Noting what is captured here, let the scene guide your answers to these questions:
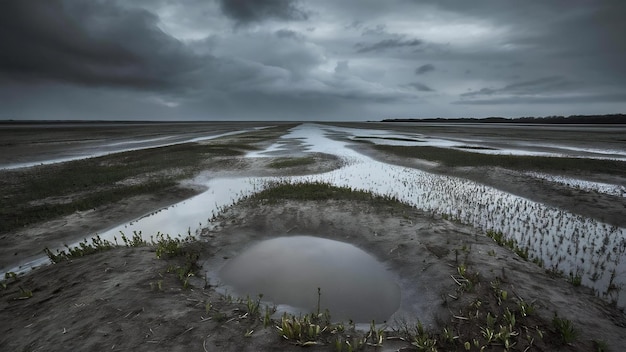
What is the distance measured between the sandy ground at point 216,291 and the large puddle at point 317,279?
1.54 feet

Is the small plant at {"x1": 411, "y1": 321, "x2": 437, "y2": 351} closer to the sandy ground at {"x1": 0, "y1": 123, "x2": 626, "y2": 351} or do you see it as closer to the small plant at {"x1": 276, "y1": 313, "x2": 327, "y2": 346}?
the sandy ground at {"x1": 0, "y1": 123, "x2": 626, "y2": 351}

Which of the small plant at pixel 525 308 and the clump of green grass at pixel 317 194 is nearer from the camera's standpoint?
the small plant at pixel 525 308

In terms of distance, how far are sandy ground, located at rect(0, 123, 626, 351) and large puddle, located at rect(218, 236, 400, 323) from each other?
47 centimetres

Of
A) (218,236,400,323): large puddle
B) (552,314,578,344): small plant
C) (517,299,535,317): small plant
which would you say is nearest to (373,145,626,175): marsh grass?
(218,236,400,323): large puddle

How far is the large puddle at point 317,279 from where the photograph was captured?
6.93 m

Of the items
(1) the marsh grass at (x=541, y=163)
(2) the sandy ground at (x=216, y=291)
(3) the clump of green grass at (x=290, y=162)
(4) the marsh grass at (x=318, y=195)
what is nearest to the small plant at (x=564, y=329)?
(2) the sandy ground at (x=216, y=291)

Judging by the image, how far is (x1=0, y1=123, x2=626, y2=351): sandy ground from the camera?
17.5 ft

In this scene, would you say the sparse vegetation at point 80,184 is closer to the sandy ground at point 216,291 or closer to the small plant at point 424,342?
the sandy ground at point 216,291

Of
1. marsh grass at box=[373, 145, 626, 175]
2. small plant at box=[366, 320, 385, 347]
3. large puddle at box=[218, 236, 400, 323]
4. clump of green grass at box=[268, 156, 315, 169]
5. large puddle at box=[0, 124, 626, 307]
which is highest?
marsh grass at box=[373, 145, 626, 175]

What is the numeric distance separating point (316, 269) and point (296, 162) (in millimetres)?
20795

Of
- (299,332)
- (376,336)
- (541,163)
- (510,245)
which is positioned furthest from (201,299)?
(541,163)

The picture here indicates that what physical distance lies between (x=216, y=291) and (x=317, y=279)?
8.89ft

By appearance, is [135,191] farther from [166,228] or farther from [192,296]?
[192,296]

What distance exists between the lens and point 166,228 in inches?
495
